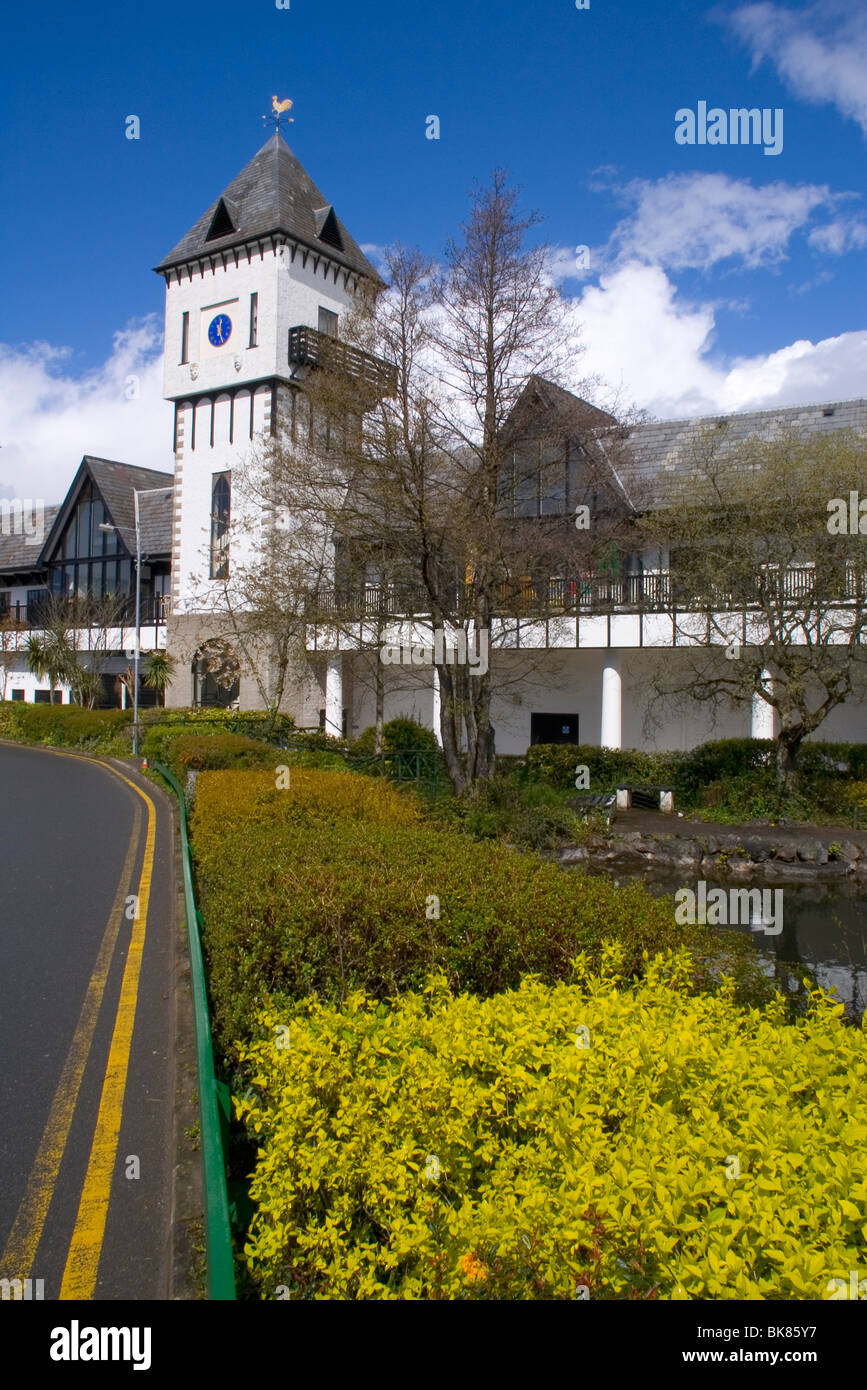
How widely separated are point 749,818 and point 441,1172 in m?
18.5

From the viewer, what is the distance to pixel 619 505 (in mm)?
19750

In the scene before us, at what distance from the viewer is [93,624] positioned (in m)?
40.2

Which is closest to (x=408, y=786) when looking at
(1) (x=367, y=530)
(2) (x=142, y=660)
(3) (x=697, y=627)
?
(1) (x=367, y=530)

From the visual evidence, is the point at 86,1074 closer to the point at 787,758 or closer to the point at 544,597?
the point at 544,597

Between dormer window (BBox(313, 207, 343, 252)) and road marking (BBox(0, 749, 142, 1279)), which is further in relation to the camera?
dormer window (BBox(313, 207, 343, 252))

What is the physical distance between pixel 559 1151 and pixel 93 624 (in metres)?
40.0

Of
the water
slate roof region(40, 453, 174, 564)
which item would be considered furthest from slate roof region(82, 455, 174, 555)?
the water

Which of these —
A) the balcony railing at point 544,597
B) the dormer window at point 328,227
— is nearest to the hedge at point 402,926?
the balcony railing at point 544,597

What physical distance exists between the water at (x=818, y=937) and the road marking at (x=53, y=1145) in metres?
4.39

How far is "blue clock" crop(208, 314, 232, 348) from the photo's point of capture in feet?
111

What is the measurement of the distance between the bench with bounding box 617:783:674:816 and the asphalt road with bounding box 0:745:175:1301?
1222 centimetres

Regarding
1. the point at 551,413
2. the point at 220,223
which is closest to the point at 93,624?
the point at 220,223

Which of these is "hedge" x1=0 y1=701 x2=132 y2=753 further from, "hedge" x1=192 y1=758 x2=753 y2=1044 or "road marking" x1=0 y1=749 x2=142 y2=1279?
"hedge" x1=192 y1=758 x2=753 y2=1044
